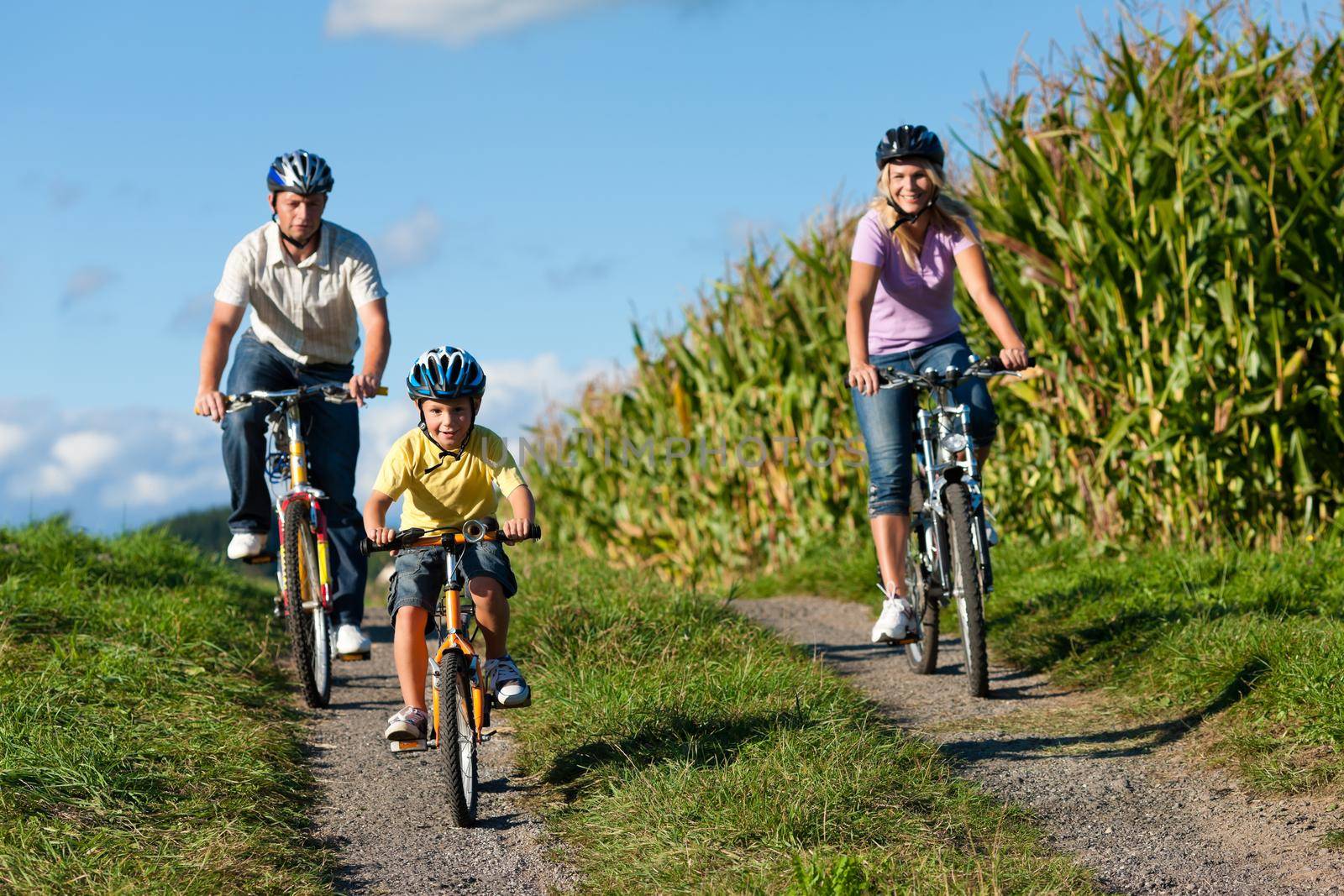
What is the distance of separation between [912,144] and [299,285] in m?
2.84

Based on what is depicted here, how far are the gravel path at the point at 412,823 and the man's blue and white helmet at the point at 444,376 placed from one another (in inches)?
56.3

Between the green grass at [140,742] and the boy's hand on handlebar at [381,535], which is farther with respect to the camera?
the boy's hand on handlebar at [381,535]

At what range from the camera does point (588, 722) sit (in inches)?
195

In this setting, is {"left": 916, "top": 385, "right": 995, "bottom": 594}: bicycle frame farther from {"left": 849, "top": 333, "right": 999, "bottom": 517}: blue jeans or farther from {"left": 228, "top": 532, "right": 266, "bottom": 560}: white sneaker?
{"left": 228, "top": 532, "right": 266, "bottom": 560}: white sneaker

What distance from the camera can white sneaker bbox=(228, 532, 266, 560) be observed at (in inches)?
245

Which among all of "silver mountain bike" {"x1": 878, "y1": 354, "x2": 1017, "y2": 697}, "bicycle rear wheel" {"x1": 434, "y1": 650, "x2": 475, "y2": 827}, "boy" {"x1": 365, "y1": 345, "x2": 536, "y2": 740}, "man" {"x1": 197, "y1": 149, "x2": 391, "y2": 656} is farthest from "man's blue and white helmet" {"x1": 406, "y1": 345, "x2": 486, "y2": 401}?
"silver mountain bike" {"x1": 878, "y1": 354, "x2": 1017, "y2": 697}

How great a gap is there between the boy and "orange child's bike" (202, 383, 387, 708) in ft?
3.94

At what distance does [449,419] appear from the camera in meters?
4.66

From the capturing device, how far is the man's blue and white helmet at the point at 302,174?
5.89 meters

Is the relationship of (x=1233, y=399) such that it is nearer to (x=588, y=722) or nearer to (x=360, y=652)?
(x=588, y=722)

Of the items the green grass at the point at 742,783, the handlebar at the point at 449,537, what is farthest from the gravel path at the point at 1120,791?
the handlebar at the point at 449,537

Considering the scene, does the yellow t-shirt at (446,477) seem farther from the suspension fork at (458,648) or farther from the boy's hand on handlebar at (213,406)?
the boy's hand on handlebar at (213,406)

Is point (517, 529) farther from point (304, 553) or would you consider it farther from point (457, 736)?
point (304, 553)

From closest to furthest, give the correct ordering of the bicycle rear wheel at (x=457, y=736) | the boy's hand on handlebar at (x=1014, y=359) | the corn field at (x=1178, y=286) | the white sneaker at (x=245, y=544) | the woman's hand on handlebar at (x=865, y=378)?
the bicycle rear wheel at (x=457, y=736) → the boy's hand on handlebar at (x=1014, y=359) → the woman's hand on handlebar at (x=865, y=378) → the white sneaker at (x=245, y=544) → the corn field at (x=1178, y=286)
